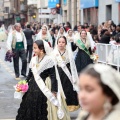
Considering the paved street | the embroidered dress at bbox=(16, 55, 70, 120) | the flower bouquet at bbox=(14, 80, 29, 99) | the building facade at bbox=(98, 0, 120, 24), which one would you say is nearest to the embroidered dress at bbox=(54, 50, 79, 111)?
the paved street

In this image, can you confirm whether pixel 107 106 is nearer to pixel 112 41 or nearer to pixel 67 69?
pixel 67 69

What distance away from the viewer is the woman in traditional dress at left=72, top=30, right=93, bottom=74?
13.6m

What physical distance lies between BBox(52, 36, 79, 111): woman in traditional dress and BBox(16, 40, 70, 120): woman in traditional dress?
3.29 feet

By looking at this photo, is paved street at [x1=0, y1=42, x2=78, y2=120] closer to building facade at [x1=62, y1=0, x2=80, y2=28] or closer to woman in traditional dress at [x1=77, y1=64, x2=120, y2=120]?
woman in traditional dress at [x1=77, y1=64, x2=120, y2=120]

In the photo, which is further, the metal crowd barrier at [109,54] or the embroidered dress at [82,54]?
the metal crowd barrier at [109,54]

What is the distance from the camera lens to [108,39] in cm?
1905

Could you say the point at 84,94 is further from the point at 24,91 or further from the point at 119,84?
the point at 24,91

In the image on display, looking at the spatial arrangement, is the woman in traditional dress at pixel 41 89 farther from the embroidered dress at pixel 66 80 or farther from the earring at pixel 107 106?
the earring at pixel 107 106

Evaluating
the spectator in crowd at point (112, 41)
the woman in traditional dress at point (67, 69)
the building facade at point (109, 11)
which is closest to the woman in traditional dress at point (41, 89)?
the woman in traditional dress at point (67, 69)

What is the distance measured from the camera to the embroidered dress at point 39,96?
27.2 ft

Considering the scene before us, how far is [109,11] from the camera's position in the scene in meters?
33.4

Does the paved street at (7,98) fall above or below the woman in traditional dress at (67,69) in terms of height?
below

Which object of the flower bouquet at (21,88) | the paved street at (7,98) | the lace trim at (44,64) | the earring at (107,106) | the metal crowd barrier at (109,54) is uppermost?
the earring at (107,106)

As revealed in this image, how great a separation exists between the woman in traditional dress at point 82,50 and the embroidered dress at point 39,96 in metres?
5.13
